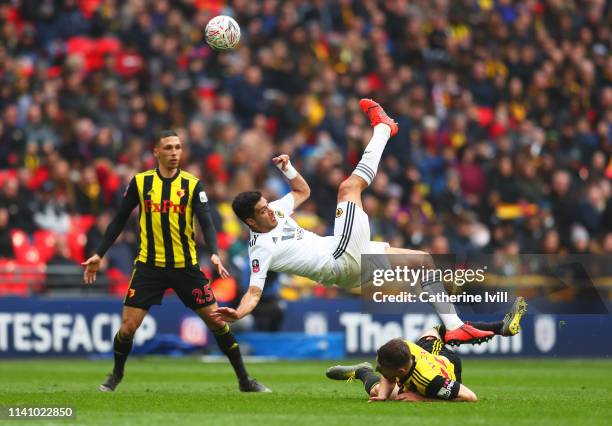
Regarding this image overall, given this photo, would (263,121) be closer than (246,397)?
No

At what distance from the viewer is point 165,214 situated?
11883 mm

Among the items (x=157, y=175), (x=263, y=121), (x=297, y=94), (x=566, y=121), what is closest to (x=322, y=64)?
(x=297, y=94)

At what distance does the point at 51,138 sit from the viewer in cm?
1992

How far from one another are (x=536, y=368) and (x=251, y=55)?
349 inches

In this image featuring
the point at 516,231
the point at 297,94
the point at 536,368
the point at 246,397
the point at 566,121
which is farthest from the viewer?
the point at 566,121

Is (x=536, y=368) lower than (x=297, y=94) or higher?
Result: lower

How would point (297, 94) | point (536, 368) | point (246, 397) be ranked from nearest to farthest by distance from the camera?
1. point (246, 397)
2. point (536, 368)
3. point (297, 94)

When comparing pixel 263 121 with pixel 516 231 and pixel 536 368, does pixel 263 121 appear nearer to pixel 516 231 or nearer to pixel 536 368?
pixel 516 231

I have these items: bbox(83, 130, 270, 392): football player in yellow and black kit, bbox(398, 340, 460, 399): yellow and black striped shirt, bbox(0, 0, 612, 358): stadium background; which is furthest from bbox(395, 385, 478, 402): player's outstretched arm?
bbox(0, 0, 612, 358): stadium background

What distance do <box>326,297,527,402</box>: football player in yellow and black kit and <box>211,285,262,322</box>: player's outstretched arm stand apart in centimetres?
123

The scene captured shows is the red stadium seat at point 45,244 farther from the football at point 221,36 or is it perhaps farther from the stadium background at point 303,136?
the football at point 221,36

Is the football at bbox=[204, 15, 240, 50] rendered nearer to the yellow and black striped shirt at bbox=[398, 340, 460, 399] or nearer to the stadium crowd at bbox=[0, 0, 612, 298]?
the yellow and black striped shirt at bbox=[398, 340, 460, 399]

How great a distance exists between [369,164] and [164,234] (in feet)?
6.73

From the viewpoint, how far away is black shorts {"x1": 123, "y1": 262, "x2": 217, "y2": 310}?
11.9m
